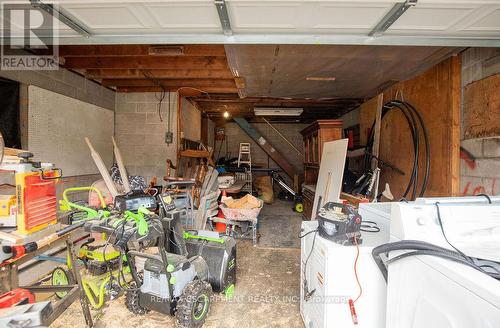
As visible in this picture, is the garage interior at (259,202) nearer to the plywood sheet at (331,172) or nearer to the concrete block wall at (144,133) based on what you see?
the plywood sheet at (331,172)

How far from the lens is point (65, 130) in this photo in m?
2.81

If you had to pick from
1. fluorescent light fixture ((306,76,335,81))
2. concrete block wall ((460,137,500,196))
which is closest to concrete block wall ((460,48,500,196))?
concrete block wall ((460,137,500,196))

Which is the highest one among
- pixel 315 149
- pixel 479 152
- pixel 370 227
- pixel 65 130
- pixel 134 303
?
pixel 65 130

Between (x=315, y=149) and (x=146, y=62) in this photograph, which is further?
(x=315, y=149)

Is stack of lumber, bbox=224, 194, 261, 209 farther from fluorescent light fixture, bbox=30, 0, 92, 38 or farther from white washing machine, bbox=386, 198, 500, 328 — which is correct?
fluorescent light fixture, bbox=30, 0, 92, 38

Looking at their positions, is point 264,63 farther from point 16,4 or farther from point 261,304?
point 261,304

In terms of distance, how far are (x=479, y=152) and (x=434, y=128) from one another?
1.66 feet

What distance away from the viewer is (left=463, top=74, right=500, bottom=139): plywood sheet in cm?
160

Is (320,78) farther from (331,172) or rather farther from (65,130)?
(65,130)

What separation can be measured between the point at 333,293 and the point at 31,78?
11.1 ft

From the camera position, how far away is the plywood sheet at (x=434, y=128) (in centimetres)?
193

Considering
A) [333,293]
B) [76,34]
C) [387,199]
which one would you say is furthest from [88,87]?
[387,199]

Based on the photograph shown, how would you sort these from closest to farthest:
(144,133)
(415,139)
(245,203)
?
(415,139) < (245,203) < (144,133)

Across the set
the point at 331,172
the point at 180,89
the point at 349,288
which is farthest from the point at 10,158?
the point at 331,172
